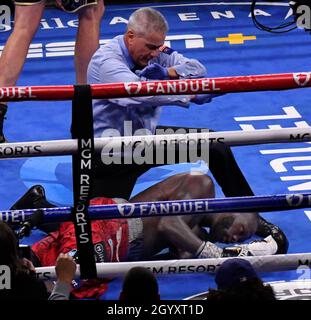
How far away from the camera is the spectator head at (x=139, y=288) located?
116 inches

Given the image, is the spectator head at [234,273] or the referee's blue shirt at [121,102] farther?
the referee's blue shirt at [121,102]

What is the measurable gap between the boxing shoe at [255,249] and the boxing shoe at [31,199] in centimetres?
98

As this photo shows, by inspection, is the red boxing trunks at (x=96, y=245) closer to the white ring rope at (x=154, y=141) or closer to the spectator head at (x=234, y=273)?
the white ring rope at (x=154, y=141)

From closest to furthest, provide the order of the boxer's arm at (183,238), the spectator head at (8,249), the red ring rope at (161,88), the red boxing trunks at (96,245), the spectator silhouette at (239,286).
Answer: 1. the spectator silhouette at (239,286)
2. the spectator head at (8,249)
3. the red ring rope at (161,88)
4. the red boxing trunks at (96,245)
5. the boxer's arm at (183,238)

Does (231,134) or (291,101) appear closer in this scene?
(231,134)

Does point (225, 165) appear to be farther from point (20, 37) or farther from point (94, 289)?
point (20, 37)

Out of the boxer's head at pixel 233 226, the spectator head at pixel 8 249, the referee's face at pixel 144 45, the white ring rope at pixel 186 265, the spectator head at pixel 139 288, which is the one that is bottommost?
the boxer's head at pixel 233 226

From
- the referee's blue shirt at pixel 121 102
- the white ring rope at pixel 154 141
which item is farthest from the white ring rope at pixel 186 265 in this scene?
the referee's blue shirt at pixel 121 102

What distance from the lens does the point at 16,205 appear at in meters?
4.73

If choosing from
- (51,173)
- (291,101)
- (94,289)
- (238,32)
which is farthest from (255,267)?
(238,32)
